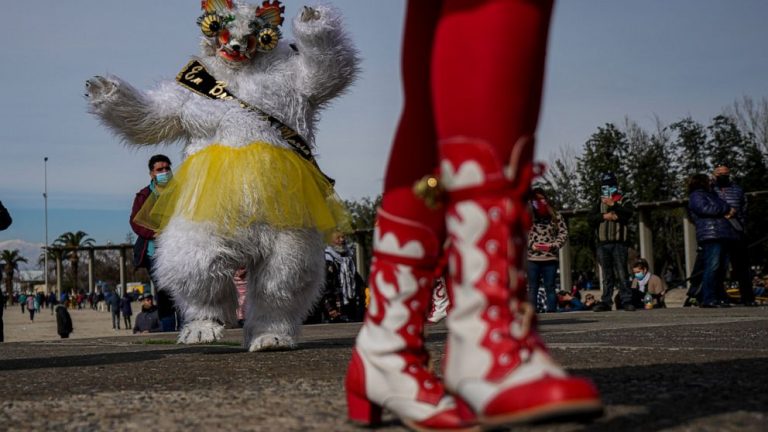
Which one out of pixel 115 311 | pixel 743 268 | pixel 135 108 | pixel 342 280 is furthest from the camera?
pixel 115 311

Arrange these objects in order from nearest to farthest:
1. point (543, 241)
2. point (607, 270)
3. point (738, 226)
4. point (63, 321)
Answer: point (738, 226) → point (543, 241) → point (607, 270) → point (63, 321)

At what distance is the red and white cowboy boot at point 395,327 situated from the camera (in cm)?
187

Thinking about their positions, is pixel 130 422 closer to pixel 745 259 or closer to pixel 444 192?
pixel 444 192

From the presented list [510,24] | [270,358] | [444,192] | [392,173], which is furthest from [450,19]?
[270,358]

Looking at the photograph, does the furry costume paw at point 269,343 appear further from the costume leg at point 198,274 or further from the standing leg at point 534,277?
the standing leg at point 534,277

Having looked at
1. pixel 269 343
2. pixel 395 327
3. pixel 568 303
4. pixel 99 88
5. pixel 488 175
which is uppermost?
pixel 99 88

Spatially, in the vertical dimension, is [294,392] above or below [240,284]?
below

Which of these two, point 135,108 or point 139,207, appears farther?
point 139,207

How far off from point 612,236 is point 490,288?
1132 cm

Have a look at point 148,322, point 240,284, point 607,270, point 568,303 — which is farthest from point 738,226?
point 148,322

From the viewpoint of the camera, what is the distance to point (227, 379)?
3055mm

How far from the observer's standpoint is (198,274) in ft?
18.0

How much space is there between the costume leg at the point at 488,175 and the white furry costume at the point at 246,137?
3.63m

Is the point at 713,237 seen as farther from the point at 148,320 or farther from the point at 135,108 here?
the point at 135,108
